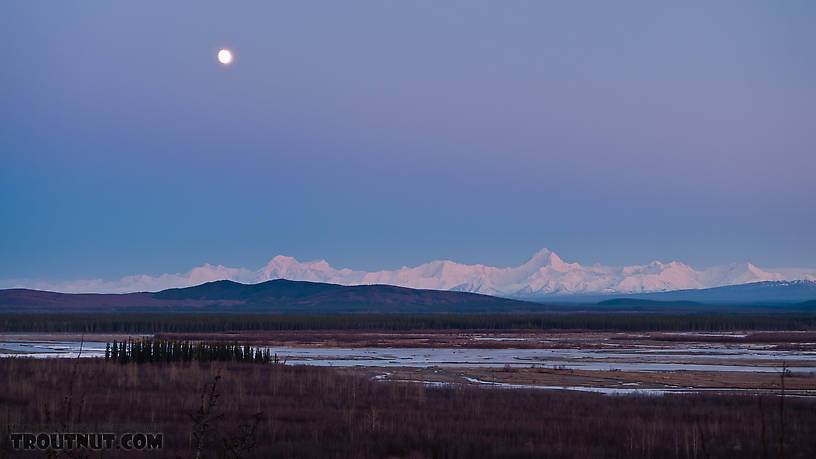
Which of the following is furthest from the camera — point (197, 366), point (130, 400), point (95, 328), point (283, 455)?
point (95, 328)

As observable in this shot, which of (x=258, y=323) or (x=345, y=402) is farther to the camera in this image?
(x=258, y=323)

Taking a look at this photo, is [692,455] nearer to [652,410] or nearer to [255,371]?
[652,410]

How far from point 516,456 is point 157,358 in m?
26.5

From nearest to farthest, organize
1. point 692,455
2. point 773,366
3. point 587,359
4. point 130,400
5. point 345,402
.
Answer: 1. point 692,455
2. point 130,400
3. point 345,402
4. point 773,366
5. point 587,359

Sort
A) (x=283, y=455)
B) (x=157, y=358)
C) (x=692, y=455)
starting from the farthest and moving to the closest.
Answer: (x=157, y=358), (x=692, y=455), (x=283, y=455)

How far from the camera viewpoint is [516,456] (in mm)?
17266

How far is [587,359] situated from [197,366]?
30997mm

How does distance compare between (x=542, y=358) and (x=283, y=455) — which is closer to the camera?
(x=283, y=455)

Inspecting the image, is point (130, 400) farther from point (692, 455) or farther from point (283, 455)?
point (692, 455)

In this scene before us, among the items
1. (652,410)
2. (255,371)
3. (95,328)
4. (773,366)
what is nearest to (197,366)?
(255,371)

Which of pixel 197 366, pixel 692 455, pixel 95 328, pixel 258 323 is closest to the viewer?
pixel 692 455

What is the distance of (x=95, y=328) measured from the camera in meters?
123

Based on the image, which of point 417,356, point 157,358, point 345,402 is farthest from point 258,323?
point 345,402

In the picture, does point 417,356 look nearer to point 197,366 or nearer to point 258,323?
point 197,366
